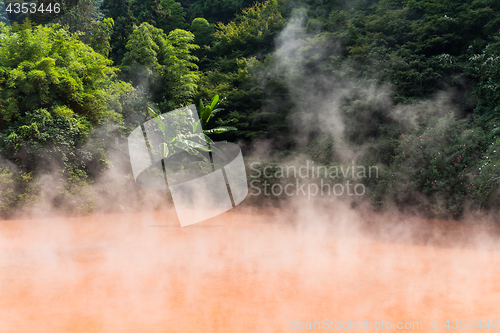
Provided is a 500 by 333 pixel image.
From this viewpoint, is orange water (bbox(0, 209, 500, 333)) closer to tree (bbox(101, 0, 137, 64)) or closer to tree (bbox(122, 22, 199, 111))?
tree (bbox(122, 22, 199, 111))

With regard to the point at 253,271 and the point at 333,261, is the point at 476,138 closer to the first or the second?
the point at 333,261

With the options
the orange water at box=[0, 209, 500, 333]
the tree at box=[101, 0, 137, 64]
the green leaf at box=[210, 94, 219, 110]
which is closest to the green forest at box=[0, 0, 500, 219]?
the green leaf at box=[210, 94, 219, 110]

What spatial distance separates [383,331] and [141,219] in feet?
19.7

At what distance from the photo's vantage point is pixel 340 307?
364 centimetres

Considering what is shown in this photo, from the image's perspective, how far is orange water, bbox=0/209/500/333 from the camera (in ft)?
11.4

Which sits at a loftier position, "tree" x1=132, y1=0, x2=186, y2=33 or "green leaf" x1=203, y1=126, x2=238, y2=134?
"tree" x1=132, y1=0, x2=186, y2=33

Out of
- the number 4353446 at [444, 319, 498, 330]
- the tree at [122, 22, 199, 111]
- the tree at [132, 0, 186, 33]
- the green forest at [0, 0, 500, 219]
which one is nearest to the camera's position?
the number 4353446 at [444, 319, 498, 330]

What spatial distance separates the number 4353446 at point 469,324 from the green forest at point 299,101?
3.64 m

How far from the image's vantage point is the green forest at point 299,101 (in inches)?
291

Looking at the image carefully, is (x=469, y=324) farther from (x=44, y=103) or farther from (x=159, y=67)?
(x=159, y=67)

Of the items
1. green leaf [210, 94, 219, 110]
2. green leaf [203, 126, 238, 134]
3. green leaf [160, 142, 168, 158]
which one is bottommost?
green leaf [160, 142, 168, 158]

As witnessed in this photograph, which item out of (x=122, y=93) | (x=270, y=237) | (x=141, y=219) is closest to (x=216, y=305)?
(x=270, y=237)

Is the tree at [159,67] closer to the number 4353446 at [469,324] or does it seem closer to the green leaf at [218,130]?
the green leaf at [218,130]

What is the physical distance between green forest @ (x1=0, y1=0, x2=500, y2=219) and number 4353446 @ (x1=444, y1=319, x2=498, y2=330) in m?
3.64
